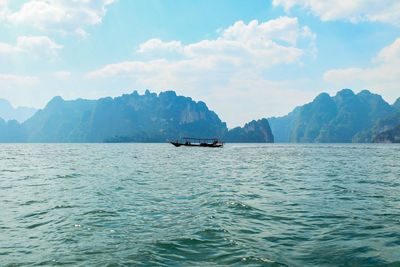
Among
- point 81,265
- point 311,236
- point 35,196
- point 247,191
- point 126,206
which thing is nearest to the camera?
point 81,265

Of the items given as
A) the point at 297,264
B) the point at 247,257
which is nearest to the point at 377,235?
the point at 297,264

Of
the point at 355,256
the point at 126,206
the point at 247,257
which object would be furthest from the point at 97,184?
the point at 355,256

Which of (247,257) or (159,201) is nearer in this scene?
(247,257)

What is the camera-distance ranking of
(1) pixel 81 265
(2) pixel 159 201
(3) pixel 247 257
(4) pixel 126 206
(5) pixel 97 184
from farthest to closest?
(5) pixel 97 184
(2) pixel 159 201
(4) pixel 126 206
(3) pixel 247 257
(1) pixel 81 265

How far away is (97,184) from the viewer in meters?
23.2

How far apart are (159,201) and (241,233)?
709cm

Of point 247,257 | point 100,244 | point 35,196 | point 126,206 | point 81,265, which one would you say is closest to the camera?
point 81,265

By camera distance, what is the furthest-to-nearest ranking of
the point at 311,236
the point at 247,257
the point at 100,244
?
the point at 311,236 < the point at 100,244 < the point at 247,257

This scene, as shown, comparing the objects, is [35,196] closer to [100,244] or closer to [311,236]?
[100,244]

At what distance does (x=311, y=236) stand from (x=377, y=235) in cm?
252

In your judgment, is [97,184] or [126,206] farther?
[97,184]

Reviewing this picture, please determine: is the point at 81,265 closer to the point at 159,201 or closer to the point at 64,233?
the point at 64,233

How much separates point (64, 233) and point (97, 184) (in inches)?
522

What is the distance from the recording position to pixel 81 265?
297 inches
